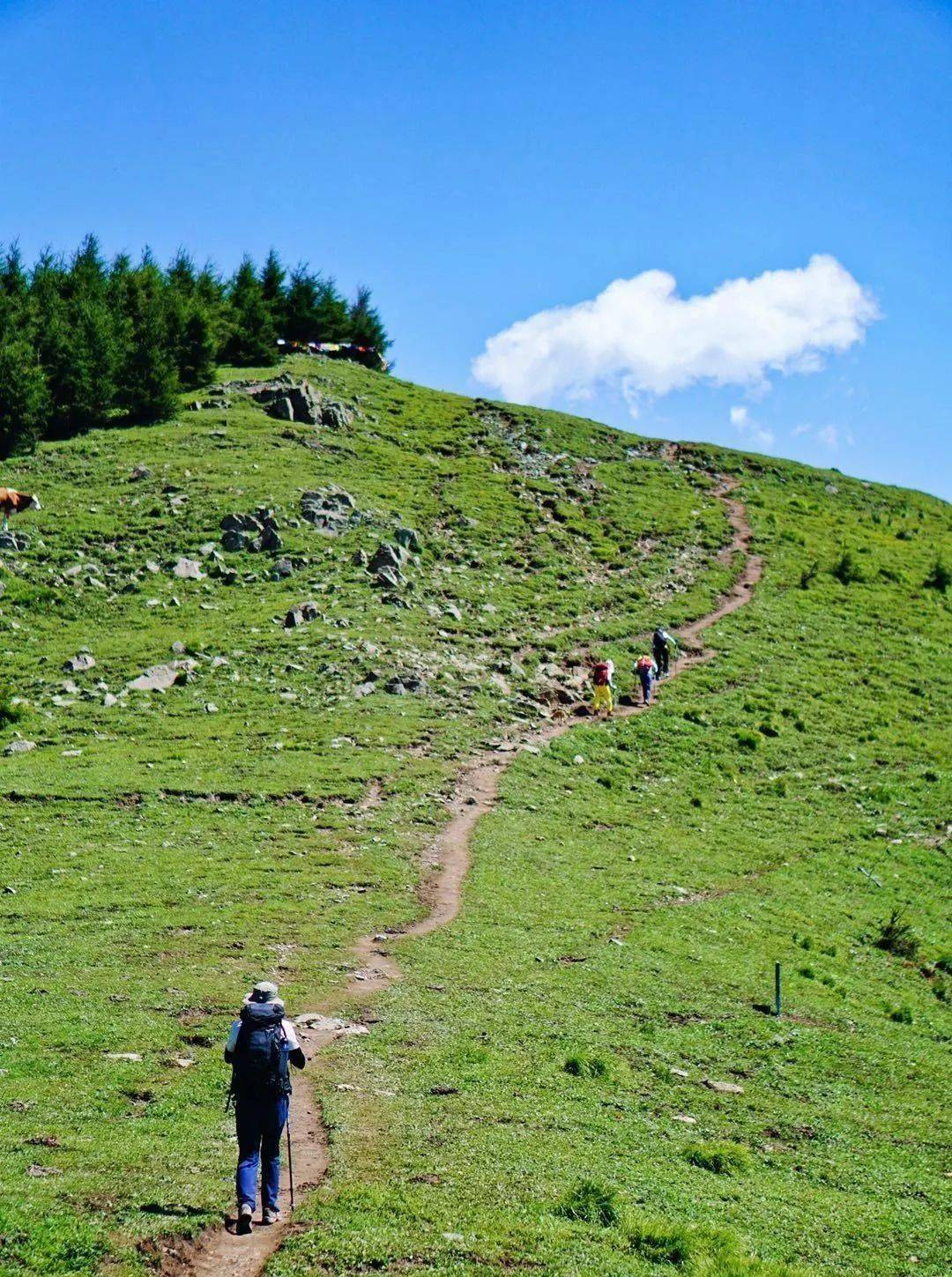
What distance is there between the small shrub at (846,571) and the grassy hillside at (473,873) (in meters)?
0.31

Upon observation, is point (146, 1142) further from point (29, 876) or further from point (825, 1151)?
point (29, 876)

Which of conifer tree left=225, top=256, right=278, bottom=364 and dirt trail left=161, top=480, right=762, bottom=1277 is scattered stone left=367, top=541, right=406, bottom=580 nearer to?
dirt trail left=161, top=480, right=762, bottom=1277

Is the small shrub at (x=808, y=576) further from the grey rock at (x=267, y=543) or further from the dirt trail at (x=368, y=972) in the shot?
the grey rock at (x=267, y=543)

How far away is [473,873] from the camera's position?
2858cm

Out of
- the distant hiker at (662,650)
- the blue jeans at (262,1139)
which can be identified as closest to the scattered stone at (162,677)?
the distant hiker at (662,650)

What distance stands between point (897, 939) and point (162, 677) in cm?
2714

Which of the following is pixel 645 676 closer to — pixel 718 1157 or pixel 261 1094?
pixel 718 1157

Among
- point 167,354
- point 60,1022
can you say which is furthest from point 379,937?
point 167,354

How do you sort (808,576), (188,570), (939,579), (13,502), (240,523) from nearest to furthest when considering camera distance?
1. (188,570)
2. (13,502)
3. (240,523)
4. (808,576)
5. (939,579)

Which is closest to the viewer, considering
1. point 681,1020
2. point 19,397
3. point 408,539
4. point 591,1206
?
point 591,1206

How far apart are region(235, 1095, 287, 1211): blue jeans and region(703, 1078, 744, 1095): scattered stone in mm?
8779

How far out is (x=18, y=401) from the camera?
60.9 metres

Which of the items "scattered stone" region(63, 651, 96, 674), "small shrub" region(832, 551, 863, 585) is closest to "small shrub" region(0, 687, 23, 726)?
"scattered stone" region(63, 651, 96, 674)

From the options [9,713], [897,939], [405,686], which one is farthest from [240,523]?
[897,939]
